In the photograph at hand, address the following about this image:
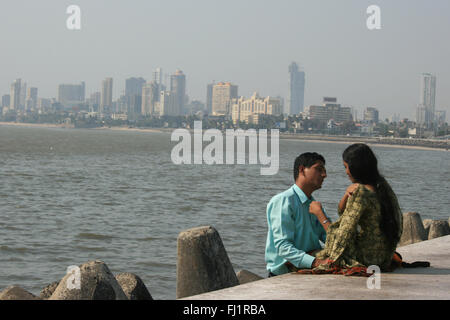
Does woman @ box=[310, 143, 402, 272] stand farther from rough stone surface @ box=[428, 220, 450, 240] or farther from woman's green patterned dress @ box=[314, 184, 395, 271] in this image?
rough stone surface @ box=[428, 220, 450, 240]

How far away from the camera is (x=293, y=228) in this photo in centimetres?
651

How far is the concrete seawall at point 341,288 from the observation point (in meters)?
5.97

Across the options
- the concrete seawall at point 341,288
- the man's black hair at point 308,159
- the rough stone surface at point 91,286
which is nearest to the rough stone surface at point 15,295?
the rough stone surface at point 91,286

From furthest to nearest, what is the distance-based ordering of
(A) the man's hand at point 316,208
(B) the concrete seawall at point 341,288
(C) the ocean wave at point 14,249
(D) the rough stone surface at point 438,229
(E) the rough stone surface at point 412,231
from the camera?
1. (C) the ocean wave at point 14,249
2. (D) the rough stone surface at point 438,229
3. (E) the rough stone surface at point 412,231
4. (A) the man's hand at point 316,208
5. (B) the concrete seawall at point 341,288

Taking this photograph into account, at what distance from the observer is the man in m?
6.39

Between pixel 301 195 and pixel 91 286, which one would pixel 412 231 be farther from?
pixel 91 286

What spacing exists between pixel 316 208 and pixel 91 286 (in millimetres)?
1974

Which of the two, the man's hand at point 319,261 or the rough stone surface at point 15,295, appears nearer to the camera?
the man's hand at point 319,261

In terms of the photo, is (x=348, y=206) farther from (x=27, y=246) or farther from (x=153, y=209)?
(x=153, y=209)

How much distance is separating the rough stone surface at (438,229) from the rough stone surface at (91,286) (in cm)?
777

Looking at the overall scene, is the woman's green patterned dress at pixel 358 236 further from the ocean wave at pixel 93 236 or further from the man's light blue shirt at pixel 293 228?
the ocean wave at pixel 93 236

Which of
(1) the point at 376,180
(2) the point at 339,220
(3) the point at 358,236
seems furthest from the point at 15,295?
(1) the point at 376,180
